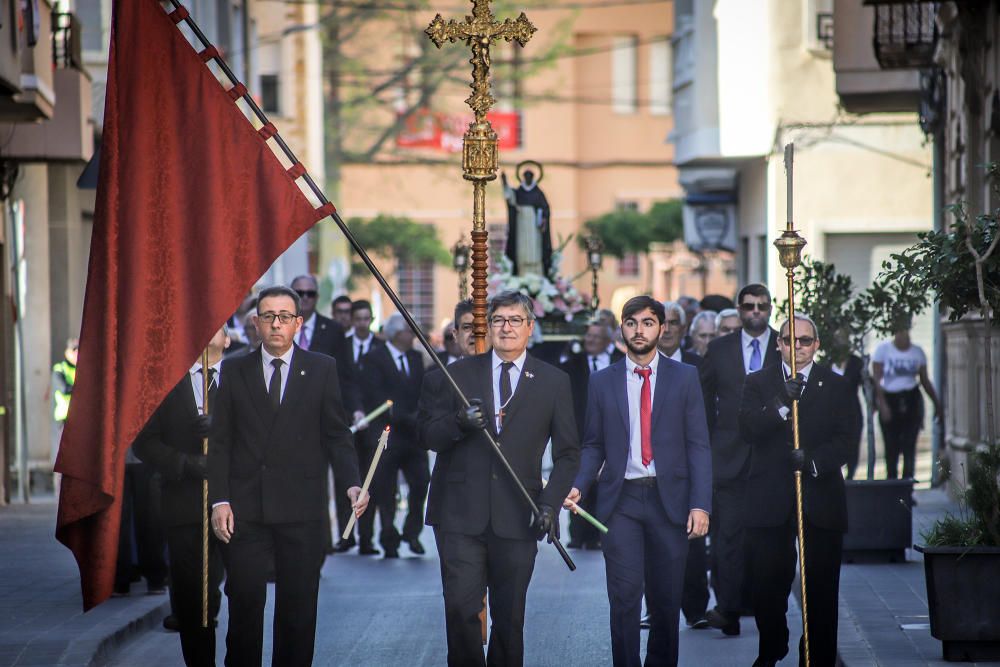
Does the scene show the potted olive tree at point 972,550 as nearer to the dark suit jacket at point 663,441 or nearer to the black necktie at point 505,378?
the dark suit jacket at point 663,441

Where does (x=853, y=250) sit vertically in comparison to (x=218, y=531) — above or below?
above

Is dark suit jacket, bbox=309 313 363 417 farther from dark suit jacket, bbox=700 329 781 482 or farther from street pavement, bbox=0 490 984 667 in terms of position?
dark suit jacket, bbox=700 329 781 482

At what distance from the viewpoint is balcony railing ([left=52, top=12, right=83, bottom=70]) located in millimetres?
20328

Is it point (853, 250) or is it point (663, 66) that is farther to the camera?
point (663, 66)

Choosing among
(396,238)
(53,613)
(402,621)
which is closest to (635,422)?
(402,621)

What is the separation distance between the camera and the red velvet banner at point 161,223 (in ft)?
28.7

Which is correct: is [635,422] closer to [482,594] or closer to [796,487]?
[796,487]

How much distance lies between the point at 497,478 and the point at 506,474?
5 centimetres

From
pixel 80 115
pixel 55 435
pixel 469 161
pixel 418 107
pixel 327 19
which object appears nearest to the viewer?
pixel 469 161

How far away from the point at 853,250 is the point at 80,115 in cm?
1214

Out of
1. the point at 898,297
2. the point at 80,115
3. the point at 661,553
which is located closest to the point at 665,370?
the point at 661,553

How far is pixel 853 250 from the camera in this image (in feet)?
90.6

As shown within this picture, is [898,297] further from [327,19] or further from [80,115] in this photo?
[327,19]

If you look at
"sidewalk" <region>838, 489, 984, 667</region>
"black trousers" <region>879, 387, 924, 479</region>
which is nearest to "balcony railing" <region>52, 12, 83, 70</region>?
"black trousers" <region>879, 387, 924, 479</region>
